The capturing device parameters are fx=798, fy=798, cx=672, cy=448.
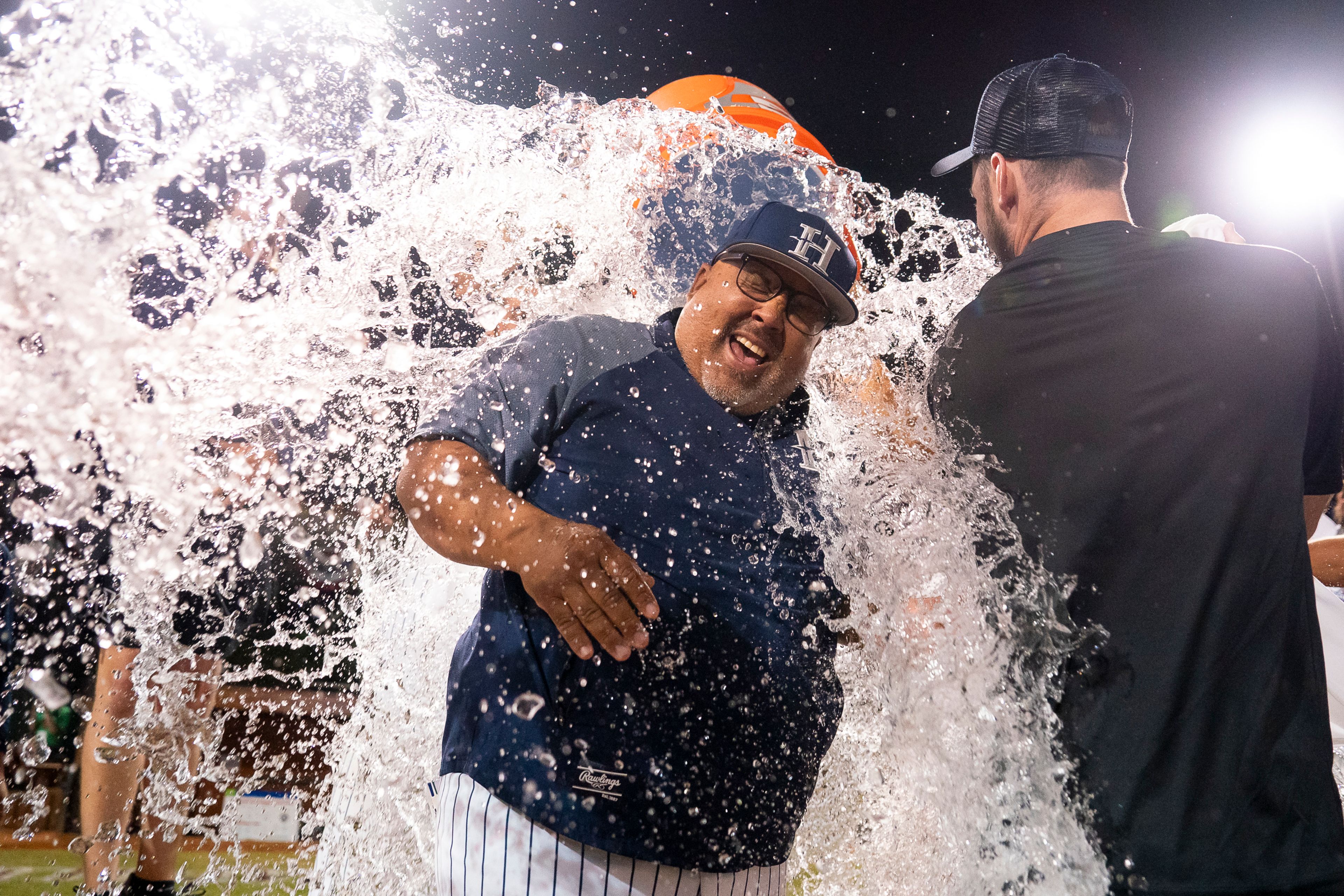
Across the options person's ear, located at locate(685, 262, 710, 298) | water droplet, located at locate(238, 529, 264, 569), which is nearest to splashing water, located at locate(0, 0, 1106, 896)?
water droplet, located at locate(238, 529, 264, 569)

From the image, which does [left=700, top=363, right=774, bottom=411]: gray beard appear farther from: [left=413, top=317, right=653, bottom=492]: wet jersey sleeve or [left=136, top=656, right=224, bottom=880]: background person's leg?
[left=136, top=656, right=224, bottom=880]: background person's leg

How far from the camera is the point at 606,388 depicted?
1533 mm

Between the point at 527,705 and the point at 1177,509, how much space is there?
1.00 meters

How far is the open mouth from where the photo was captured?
5.49 feet

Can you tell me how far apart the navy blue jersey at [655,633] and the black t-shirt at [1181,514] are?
1.45ft

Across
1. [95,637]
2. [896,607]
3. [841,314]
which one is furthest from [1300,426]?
[95,637]

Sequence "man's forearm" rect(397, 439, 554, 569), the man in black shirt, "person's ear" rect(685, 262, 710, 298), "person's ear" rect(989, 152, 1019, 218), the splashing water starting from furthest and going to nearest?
"person's ear" rect(685, 262, 710, 298), "person's ear" rect(989, 152, 1019, 218), the splashing water, "man's forearm" rect(397, 439, 554, 569), the man in black shirt

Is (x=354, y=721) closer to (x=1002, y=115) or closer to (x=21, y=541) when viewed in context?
(x=21, y=541)

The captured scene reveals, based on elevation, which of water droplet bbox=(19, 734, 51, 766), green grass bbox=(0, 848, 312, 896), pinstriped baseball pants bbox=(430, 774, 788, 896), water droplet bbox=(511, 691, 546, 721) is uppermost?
water droplet bbox=(511, 691, 546, 721)

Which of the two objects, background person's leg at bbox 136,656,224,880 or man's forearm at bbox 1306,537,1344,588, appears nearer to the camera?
man's forearm at bbox 1306,537,1344,588

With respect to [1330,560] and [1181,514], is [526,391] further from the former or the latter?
[1330,560]

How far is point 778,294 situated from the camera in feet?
5.79

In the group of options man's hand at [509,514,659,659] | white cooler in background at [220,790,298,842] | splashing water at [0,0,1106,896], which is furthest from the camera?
white cooler in background at [220,790,298,842]

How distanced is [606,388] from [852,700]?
987 millimetres
